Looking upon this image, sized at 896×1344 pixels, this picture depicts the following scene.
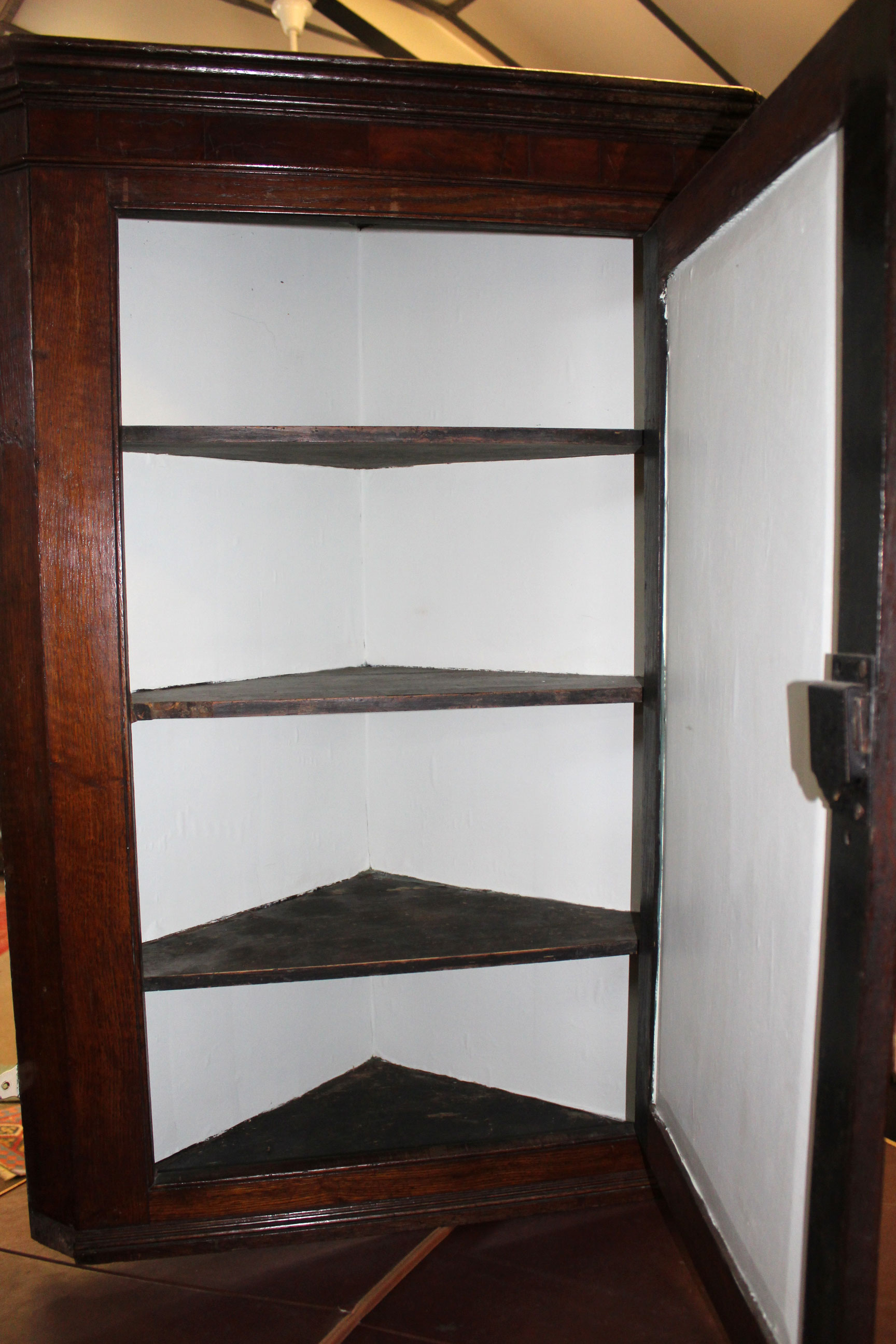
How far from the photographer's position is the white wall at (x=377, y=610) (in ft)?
5.81

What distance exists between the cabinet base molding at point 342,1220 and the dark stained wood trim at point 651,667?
0.16 meters

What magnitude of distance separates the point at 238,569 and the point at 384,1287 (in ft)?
4.39

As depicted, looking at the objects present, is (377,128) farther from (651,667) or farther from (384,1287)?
(384,1287)

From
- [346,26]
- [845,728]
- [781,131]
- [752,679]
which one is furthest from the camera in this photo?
[346,26]

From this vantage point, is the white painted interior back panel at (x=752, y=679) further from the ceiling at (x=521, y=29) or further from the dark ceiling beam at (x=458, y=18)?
the dark ceiling beam at (x=458, y=18)

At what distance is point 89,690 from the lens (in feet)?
5.02

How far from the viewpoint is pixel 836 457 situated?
96cm

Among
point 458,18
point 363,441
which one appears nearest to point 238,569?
point 363,441

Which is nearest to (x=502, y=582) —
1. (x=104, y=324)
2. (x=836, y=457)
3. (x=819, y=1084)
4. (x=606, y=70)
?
(x=104, y=324)

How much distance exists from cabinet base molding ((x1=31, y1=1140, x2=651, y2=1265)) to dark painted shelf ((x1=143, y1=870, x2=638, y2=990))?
43cm

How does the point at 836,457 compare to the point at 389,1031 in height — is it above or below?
above

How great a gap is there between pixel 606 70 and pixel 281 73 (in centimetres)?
365

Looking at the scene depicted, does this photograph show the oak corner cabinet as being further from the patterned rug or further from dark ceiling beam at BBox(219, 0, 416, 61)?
dark ceiling beam at BBox(219, 0, 416, 61)

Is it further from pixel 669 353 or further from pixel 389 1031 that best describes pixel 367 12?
pixel 389 1031
